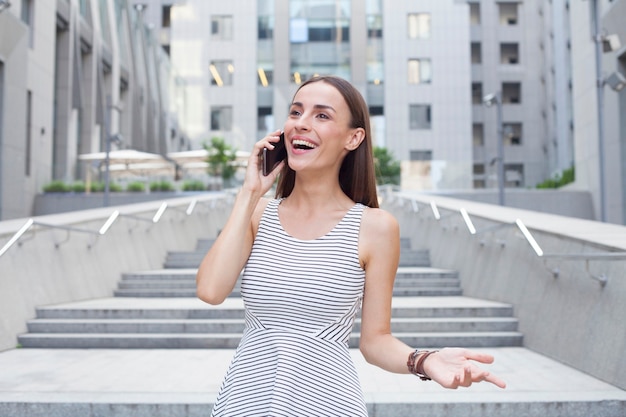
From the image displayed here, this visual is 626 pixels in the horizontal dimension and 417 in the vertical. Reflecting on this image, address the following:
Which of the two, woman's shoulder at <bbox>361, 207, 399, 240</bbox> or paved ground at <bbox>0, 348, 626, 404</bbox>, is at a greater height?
woman's shoulder at <bbox>361, 207, 399, 240</bbox>

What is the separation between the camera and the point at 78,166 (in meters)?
28.1

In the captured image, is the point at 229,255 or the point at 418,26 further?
the point at 418,26

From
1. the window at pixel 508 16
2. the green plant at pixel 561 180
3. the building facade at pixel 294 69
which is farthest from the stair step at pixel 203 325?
the window at pixel 508 16

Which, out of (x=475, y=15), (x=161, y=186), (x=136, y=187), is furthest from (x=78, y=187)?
(x=475, y=15)

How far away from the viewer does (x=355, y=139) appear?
7.08ft

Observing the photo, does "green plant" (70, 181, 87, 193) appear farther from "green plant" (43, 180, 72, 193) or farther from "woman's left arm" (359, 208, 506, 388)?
"woman's left arm" (359, 208, 506, 388)

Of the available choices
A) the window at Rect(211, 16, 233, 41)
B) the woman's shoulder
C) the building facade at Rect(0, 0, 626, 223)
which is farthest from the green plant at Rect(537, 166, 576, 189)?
the woman's shoulder

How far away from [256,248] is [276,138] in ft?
1.23

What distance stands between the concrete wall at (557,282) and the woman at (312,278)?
3.86 metres

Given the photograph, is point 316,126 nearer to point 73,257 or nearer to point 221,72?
point 73,257

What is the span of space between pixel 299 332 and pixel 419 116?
1644 inches

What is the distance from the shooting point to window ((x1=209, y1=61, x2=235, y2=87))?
43.2m

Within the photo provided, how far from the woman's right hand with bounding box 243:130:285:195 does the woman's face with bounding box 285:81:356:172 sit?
83 mm

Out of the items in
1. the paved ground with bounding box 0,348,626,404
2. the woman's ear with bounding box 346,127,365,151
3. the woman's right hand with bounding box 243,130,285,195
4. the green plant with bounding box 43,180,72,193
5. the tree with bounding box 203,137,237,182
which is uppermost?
the tree with bounding box 203,137,237,182
